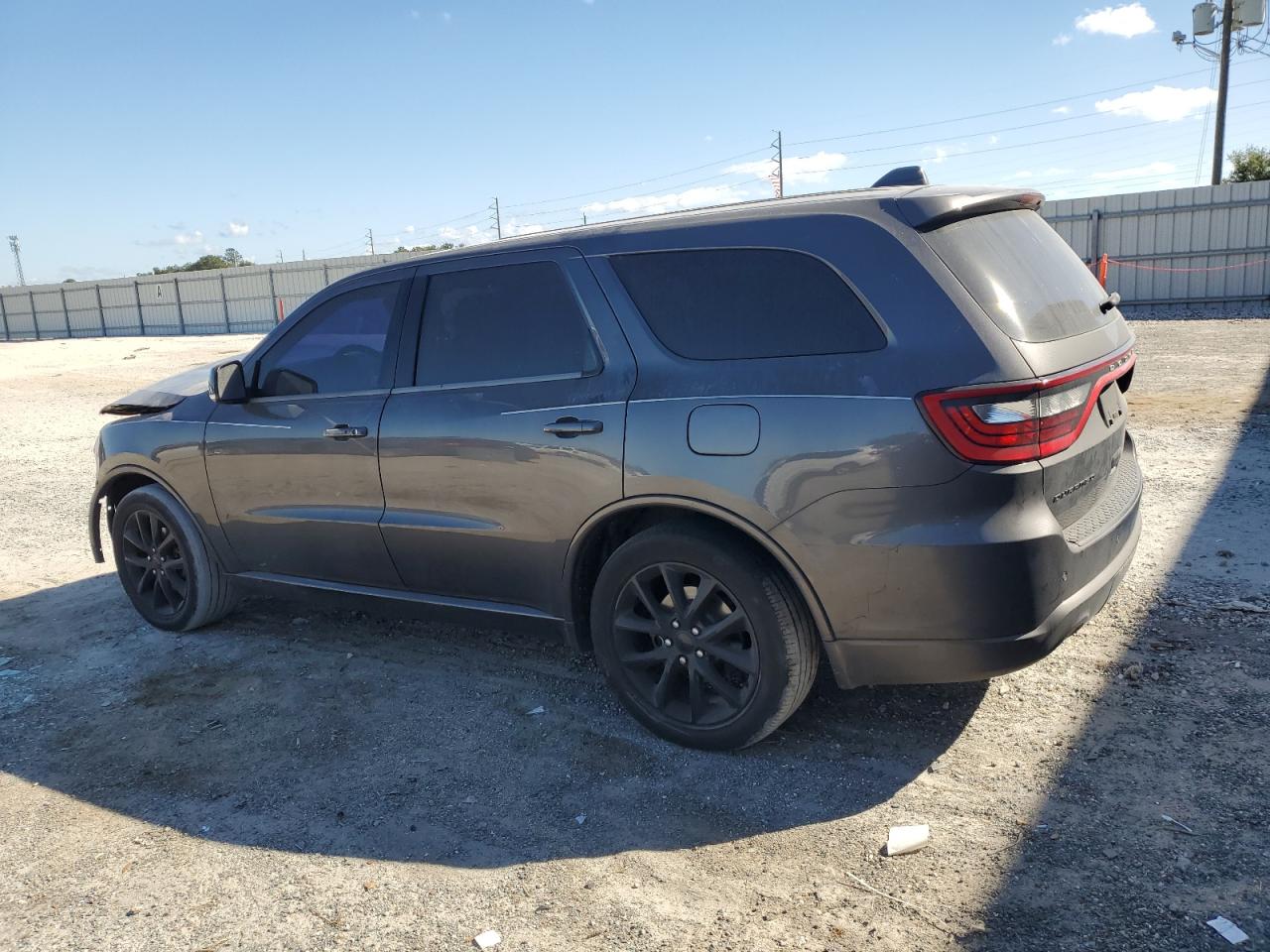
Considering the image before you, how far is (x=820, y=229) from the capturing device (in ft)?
10.5

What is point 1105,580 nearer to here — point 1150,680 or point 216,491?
point 1150,680

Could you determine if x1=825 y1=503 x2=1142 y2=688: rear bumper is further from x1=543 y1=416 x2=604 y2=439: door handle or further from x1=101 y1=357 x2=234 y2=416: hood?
x1=101 y1=357 x2=234 y2=416: hood

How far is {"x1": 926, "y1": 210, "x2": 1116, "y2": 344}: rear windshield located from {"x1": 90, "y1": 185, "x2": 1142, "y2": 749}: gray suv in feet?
0.04

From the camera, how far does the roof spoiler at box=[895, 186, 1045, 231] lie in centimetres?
312

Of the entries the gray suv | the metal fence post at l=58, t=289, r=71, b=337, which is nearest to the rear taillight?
the gray suv

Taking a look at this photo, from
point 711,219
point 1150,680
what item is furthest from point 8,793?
point 1150,680

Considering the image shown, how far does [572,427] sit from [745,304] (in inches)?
30.0

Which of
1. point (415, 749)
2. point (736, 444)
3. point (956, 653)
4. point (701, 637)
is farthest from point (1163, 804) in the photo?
point (415, 749)

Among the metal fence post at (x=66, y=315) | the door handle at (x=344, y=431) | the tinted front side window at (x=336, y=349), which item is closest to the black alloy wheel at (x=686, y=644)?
the door handle at (x=344, y=431)

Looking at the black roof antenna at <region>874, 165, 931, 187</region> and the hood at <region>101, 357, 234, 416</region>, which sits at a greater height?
the black roof antenna at <region>874, 165, 931, 187</region>

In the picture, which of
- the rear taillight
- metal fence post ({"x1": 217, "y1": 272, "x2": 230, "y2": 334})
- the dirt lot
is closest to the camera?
the dirt lot

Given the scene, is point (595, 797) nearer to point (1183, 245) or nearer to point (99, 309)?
point (1183, 245)

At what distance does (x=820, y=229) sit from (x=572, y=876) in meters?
2.15

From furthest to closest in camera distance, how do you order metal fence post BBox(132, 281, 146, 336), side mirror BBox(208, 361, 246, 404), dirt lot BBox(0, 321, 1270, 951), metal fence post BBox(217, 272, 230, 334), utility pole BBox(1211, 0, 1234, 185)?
metal fence post BBox(132, 281, 146, 336), metal fence post BBox(217, 272, 230, 334), utility pole BBox(1211, 0, 1234, 185), side mirror BBox(208, 361, 246, 404), dirt lot BBox(0, 321, 1270, 951)
